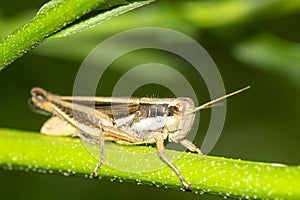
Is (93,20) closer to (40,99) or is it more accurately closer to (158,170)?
(158,170)

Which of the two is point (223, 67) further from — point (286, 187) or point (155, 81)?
point (286, 187)

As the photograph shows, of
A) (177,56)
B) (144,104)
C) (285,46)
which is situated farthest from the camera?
(177,56)

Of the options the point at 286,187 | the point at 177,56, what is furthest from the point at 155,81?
the point at 286,187

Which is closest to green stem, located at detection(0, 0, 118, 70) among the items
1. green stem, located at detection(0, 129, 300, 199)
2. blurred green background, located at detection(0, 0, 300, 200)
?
green stem, located at detection(0, 129, 300, 199)

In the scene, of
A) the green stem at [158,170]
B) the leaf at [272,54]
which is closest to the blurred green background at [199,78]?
the leaf at [272,54]

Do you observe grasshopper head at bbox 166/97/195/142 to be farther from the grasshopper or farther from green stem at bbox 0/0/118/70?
green stem at bbox 0/0/118/70

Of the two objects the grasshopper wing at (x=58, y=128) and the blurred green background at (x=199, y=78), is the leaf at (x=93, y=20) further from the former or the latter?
the blurred green background at (x=199, y=78)

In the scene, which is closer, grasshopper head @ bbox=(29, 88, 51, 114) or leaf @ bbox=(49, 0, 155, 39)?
leaf @ bbox=(49, 0, 155, 39)

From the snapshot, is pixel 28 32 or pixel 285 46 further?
pixel 285 46
